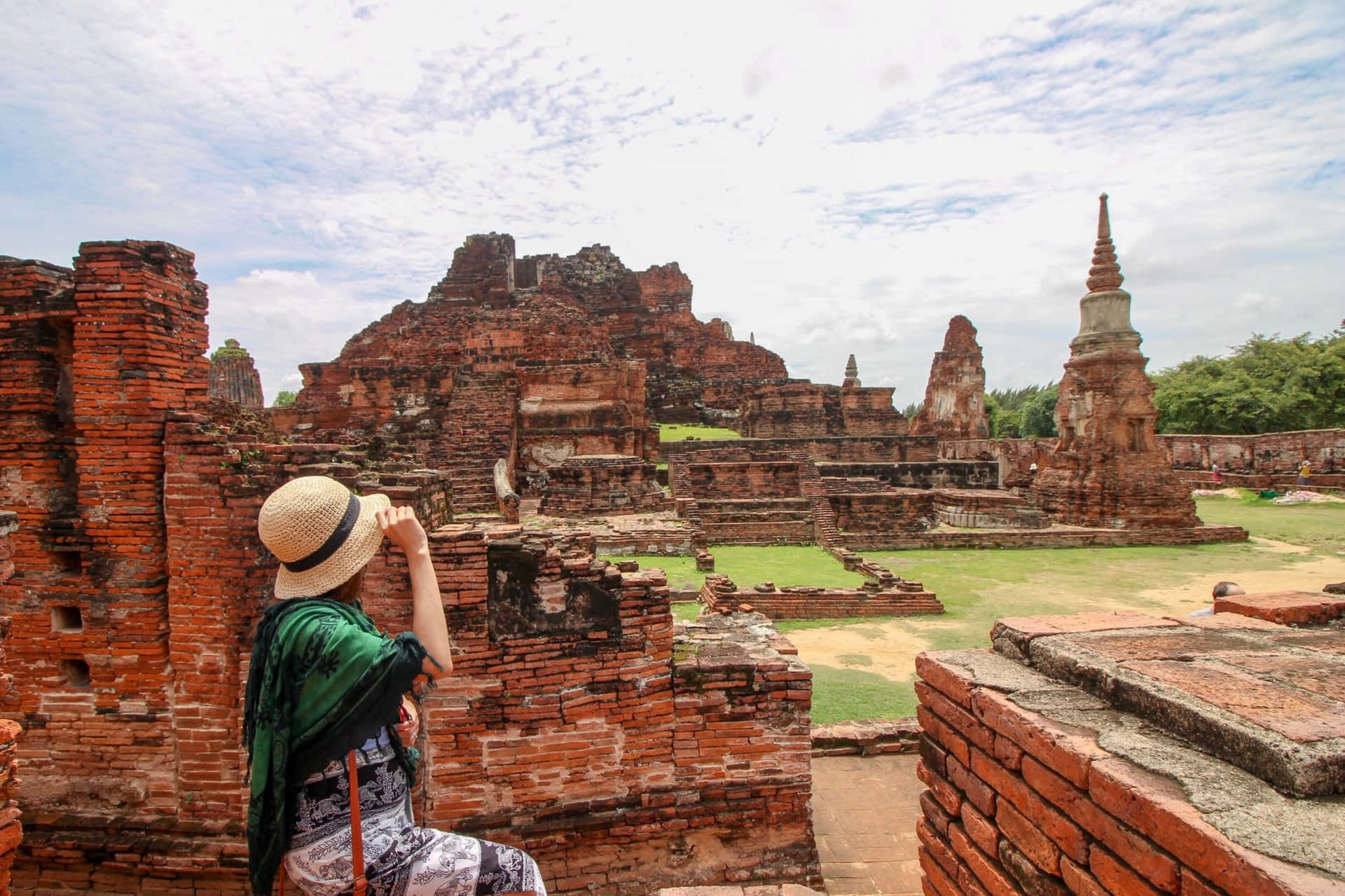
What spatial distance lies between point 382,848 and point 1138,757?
2.02m

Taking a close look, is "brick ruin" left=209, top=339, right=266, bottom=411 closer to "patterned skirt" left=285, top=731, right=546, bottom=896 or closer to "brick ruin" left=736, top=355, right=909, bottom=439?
"brick ruin" left=736, top=355, right=909, bottom=439

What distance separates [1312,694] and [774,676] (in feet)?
9.33

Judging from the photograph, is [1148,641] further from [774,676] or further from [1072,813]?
[774,676]

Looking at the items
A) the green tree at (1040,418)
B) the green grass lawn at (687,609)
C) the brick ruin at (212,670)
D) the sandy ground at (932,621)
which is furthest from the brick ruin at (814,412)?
the green tree at (1040,418)

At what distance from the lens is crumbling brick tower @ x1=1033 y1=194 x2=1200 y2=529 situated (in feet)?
49.7

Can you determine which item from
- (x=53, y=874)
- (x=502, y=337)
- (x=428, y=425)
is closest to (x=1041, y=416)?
(x=502, y=337)

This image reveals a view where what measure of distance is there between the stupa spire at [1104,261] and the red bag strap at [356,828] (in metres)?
18.0

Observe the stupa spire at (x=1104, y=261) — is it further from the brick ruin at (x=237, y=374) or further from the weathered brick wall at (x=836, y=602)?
the brick ruin at (x=237, y=374)

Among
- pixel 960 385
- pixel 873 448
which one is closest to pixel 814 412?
pixel 873 448

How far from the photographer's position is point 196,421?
4.22 meters

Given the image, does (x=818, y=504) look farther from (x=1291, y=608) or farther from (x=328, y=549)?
(x=328, y=549)

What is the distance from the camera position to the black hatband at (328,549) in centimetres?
192

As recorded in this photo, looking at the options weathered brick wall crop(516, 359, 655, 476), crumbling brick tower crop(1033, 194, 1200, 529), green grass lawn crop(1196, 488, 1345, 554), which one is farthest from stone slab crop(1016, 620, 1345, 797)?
crumbling brick tower crop(1033, 194, 1200, 529)

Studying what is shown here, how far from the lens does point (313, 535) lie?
6.20 ft
